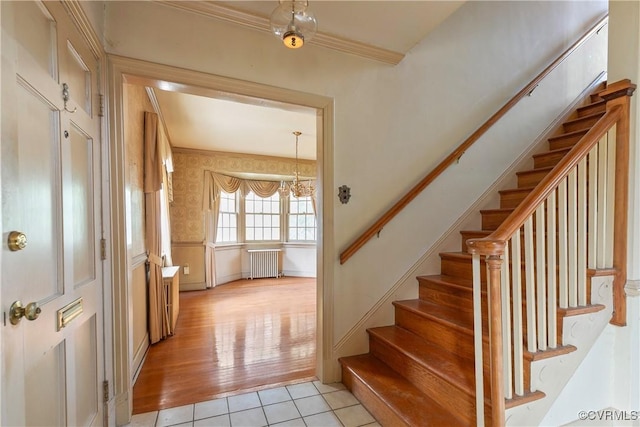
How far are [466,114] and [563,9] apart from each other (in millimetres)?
2078

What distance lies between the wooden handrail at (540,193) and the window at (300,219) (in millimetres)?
5927

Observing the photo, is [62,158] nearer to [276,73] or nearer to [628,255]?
[276,73]

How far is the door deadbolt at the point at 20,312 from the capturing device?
2.89ft

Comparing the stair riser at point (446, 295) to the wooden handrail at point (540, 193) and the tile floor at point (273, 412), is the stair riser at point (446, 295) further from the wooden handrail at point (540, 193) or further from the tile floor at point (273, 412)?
the tile floor at point (273, 412)

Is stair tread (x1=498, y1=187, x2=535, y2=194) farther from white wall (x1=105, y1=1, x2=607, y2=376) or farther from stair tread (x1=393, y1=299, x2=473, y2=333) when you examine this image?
stair tread (x1=393, y1=299, x2=473, y2=333)

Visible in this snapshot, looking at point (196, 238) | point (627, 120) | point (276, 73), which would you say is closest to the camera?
point (627, 120)

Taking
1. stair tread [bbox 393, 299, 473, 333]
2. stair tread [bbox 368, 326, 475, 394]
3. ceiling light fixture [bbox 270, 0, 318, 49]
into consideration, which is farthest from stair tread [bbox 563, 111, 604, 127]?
ceiling light fixture [bbox 270, 0, 318, 49]

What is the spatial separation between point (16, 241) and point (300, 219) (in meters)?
6.45

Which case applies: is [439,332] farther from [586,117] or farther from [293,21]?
[586,117]

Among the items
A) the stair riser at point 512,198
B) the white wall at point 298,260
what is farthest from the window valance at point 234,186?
the stair riser at point 512,198

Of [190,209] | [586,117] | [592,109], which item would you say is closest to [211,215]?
[190,209]

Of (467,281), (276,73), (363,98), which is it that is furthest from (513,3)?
(467,281)

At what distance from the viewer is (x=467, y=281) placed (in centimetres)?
235

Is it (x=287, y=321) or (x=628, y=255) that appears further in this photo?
(x=287, y=321)
